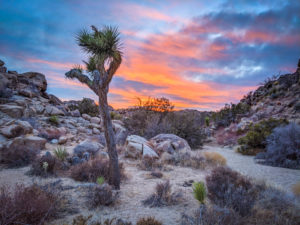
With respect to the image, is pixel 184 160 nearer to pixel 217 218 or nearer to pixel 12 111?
pixel 217 218

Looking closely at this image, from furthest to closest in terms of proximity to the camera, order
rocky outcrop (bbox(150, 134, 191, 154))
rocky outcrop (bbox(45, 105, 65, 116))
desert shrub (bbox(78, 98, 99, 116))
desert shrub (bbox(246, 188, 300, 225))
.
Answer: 1. desert shrub (bbox(78, 98, 99, 116))
2. rocky outcrop (bbox(45, 105, 65, 116))
3. rocky outcrop (bbox(150, 134, 191, 154))
4. desert shrub (bbox(246, 188, 300, 225))

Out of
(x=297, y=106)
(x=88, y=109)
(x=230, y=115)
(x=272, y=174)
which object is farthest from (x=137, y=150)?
(x=230, y=115)

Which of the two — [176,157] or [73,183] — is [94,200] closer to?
[73,183]

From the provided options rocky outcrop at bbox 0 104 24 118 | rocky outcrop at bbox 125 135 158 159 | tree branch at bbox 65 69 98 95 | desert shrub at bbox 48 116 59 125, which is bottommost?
rocky outcrop at bbox 125 135 158 159

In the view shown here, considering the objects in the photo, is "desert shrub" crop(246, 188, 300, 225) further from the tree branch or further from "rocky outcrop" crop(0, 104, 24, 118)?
"rocky outcrop" crop(0, 104, 24, 118)

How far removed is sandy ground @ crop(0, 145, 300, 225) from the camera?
3.47m

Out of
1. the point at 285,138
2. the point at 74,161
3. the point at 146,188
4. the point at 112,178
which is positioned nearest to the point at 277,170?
the point at 285,138

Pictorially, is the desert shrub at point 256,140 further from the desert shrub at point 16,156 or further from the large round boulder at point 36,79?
the large round boulder at point 36,79

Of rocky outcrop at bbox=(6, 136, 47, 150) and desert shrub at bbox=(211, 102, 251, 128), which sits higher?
desert shrub at bbox=(211, 102, 251, 128)

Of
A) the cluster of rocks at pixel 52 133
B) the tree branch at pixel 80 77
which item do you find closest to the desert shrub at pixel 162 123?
the cluster of rocks at pixel 52 133

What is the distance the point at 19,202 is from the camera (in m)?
2.87

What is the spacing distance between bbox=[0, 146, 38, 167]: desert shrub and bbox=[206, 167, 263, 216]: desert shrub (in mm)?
6458

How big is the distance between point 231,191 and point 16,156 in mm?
7253

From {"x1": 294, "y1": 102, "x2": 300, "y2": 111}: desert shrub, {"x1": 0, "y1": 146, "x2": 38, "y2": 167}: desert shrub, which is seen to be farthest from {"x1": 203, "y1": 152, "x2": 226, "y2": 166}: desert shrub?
{"x1": 294, "y1": 102, "x2": 300, "y2": 111}: desert shrub
